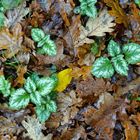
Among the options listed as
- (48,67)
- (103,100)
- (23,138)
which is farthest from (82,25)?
(23,138)

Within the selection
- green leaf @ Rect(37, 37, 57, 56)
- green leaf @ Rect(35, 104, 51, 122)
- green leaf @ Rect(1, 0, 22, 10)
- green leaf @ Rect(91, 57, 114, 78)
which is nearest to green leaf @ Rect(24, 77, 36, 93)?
green leaf @ Rect(35, 104, 51, 122)

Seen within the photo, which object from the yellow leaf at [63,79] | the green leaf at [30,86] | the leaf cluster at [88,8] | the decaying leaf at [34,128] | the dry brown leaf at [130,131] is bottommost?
the dry brown leaf at [130,131]

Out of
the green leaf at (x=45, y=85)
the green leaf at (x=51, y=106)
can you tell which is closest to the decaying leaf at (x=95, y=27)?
the green leaf at (x=45, y=85)

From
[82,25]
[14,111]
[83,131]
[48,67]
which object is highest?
[82,25]

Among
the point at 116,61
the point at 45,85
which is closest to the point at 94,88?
the point at 116,61

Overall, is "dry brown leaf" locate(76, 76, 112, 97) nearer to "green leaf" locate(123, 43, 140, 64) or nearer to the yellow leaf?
the yellow leaf

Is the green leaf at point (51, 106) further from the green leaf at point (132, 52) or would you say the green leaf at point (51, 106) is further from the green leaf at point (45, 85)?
the green leaf at point (132, 52)

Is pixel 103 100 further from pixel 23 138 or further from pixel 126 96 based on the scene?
pixel 23 138
